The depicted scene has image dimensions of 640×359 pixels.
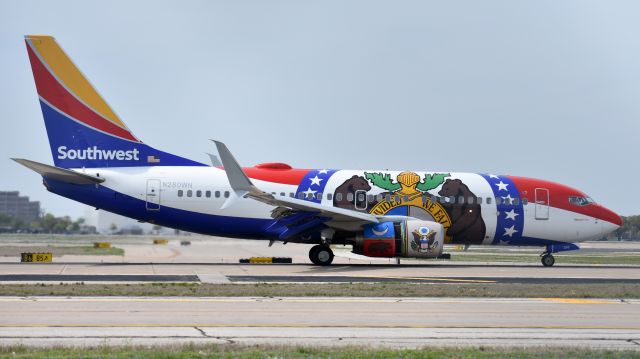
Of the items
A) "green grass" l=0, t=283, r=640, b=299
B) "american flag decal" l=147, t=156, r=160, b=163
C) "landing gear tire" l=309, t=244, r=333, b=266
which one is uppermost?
"american flag decal" l=147, t=156, r=160, b=163

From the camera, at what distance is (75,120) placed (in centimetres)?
3344

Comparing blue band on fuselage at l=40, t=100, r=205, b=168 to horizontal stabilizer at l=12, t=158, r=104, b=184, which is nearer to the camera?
horizontal stabilizer at l=12, t=158, r=104, b=184

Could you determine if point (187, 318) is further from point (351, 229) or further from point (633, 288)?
point (351, 229)

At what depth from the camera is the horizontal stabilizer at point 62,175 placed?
1256 inches

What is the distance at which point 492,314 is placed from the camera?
687 inches

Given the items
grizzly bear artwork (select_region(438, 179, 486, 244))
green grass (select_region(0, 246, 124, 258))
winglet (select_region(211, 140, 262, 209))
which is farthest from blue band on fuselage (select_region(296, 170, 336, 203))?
green grass (select_region(0, 246, 124, 258))

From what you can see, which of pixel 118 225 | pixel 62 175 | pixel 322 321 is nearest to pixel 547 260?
pixel 62 175

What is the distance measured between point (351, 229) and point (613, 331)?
58.7 feet

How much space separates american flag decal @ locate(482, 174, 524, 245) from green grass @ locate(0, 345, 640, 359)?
22.2 metres

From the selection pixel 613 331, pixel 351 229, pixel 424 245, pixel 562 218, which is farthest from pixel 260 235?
pixel 613 331

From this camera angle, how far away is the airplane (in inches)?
1278

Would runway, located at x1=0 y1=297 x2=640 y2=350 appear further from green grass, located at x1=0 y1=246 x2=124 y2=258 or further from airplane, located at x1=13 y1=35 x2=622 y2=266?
green grass, located at x1=0 y1=246 x2=124 y2=258

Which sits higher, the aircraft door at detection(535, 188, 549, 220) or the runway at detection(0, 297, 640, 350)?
the aircraft door at detection(535, 188, 549, 220)

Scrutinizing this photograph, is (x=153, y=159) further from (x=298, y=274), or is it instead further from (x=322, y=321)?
(x=322, y=321)
